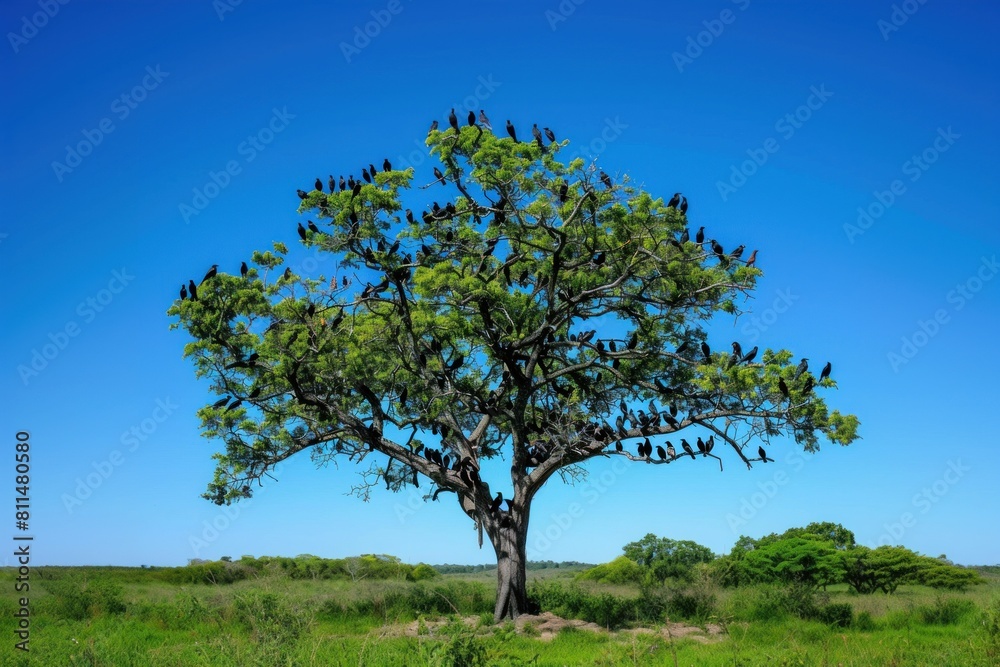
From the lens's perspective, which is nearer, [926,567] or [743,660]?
[743,660]

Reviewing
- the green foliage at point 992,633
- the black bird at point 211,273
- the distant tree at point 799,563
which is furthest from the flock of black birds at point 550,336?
the distant tree at point 799,563

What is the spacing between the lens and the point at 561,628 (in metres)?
17.7

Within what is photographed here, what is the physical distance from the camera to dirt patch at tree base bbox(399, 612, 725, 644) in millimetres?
16672

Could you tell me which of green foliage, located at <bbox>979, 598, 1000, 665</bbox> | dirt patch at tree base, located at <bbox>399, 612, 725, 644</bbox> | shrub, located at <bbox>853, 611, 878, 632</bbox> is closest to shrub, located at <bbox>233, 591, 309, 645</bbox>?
dirt patch at tree base, located at <bbox>399, 612, 725, 644</bbox>

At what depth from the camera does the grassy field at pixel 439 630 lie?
31.3 feet

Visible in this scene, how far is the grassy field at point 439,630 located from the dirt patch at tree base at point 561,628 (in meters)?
0.18

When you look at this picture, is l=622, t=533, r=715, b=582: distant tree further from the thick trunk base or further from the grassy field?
the thick trunk base

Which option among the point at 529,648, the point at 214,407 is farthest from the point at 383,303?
the point at 529,648

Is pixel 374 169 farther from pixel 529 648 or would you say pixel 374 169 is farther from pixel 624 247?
pixel 529 648

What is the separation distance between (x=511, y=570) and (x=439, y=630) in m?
11.2

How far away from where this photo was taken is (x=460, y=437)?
21078 mm

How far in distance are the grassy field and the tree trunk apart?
0.55 meters

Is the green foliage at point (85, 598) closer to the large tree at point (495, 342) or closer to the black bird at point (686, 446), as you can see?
the large tree at point (495, 342)

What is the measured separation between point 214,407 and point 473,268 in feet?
25.6
